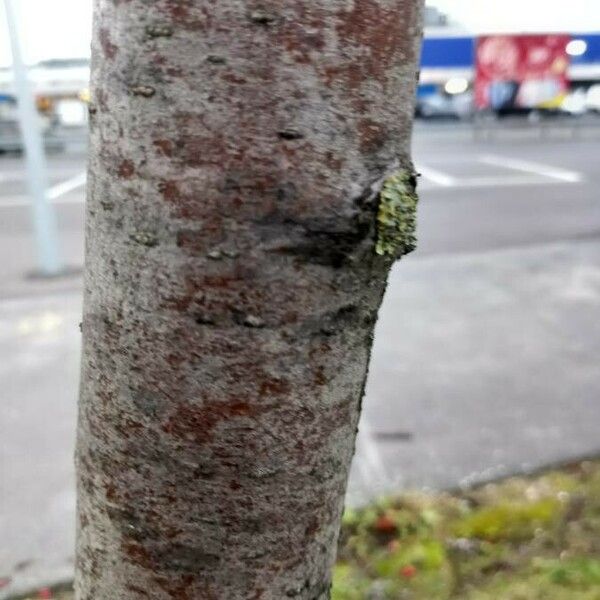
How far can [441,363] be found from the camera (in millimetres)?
4715

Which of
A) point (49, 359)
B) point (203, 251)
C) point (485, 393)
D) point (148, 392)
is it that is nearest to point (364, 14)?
point (203, 251)

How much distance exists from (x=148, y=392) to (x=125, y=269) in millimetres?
135

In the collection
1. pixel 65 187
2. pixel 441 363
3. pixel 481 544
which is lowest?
pixel 65 187

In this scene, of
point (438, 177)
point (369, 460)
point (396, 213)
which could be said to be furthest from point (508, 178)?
point (396, 213)

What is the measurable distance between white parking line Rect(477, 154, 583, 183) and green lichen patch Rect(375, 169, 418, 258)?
11095mm

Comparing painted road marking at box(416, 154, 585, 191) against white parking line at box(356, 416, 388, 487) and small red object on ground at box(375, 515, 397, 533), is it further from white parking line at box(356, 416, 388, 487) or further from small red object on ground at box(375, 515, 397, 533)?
small red object on ground at box(375, 515, 397, 533)

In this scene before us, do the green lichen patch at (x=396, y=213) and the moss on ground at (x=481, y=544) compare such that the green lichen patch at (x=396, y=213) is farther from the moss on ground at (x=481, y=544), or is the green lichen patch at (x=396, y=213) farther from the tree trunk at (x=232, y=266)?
the moss on ground at (x=481, y=544)

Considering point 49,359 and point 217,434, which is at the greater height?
point 217,434

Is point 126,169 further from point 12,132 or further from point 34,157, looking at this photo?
point 12,132

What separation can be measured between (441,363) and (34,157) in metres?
3.68

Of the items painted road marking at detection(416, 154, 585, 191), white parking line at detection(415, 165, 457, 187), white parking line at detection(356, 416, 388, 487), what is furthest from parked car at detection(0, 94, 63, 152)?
white parking line at detection(356, 416, 388, 487)

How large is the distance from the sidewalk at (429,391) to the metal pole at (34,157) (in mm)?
399

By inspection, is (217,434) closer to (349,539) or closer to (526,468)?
(349,539)

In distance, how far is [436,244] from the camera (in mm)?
7645
